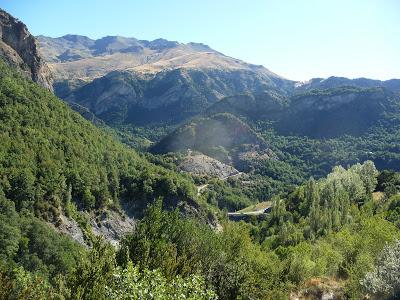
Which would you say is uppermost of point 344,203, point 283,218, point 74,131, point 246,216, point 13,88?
point 13,88

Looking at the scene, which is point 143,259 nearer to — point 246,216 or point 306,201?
point 306,201

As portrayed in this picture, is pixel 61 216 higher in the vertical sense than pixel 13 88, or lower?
lower

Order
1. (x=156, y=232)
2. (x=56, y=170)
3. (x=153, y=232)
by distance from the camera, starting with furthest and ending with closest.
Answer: (x=56, y=170), (x=156, y=232), (x=153, y=232)

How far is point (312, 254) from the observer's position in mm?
79688

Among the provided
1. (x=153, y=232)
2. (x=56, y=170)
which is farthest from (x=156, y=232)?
(x=56, y=170)

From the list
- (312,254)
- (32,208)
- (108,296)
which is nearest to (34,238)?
(32,208)

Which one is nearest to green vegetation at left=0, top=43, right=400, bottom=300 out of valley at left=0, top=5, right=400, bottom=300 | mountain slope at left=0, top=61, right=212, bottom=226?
valley at left=0, top=5, right=400, bottom=300

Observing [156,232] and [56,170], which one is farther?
[56,170]

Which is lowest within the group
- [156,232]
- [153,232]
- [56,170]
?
[56,170]

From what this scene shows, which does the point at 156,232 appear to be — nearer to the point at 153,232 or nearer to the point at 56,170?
the point at 153,232

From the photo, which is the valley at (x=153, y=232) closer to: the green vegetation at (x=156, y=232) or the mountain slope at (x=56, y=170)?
the green vegetation at (x=156, y=232)

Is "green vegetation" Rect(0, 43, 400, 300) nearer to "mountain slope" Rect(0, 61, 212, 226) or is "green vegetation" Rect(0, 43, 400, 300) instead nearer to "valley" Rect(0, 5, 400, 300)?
"valley" Rect(0, 5, 400, 300)

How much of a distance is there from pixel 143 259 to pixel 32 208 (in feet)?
332

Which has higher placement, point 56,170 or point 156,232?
point 156,232
